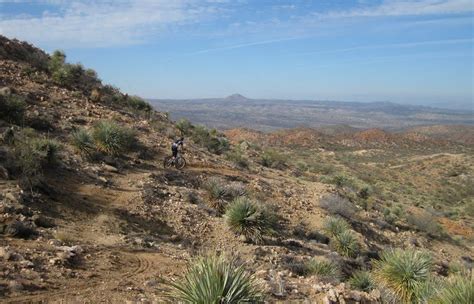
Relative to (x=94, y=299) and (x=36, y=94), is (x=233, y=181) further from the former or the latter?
(x=94, y=299)

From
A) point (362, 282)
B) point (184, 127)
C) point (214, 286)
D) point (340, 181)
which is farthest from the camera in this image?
point (184, 127)

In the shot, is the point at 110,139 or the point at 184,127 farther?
the point at 184,127

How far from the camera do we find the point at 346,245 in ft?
49.6

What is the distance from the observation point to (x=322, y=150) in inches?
2608

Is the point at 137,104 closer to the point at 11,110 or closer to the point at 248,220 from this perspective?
the point at 11,110

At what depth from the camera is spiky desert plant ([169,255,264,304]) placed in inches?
217

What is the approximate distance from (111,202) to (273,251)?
479 cm

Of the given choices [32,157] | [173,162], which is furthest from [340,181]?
[32,157]

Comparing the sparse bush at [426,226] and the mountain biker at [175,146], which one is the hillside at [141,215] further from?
the mountain biker at [175,146]

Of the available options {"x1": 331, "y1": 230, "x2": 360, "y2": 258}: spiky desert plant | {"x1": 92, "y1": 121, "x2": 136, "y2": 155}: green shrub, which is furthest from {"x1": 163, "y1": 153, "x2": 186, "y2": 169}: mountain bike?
{"x1": 331, "y1": 230, "x2": 360, "y2": 258}: spiky desert plant

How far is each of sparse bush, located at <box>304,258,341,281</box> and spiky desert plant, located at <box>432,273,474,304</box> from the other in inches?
171

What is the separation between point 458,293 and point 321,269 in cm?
519

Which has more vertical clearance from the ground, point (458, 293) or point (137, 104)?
point (137, 104)

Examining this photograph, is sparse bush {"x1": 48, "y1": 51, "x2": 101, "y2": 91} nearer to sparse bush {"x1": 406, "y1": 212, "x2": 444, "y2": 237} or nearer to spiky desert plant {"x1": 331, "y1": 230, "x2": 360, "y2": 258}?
spiky desert plant {"x1": 331, "y1": 230, "x2": 360, "y2": 258}
